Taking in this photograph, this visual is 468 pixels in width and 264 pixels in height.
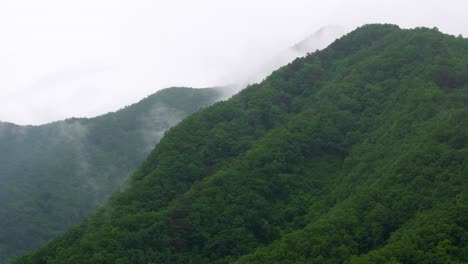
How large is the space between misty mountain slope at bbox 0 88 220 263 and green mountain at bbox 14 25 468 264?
27186 millimetres

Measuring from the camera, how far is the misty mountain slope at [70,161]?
7662cm

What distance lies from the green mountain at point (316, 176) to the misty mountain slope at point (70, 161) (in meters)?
27.2

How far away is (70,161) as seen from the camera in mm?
92438

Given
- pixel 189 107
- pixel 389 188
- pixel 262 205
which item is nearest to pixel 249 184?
pixel 262 205

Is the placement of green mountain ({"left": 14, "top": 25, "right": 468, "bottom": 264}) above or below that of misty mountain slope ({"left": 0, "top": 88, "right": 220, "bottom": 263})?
below

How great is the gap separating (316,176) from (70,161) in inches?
2012

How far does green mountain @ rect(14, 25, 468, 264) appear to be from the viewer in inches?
1513

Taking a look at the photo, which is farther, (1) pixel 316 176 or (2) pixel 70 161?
(2) pixel 70 161

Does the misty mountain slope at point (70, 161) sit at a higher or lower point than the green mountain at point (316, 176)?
higher

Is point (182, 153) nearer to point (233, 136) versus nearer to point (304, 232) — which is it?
point (233, 136)

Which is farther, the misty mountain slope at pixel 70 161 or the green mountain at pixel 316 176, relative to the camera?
the misty mountain slope at pixel 70 161

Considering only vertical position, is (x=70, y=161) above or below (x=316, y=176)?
above

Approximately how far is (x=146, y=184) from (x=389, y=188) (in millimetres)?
21157

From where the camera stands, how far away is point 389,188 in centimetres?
4091
